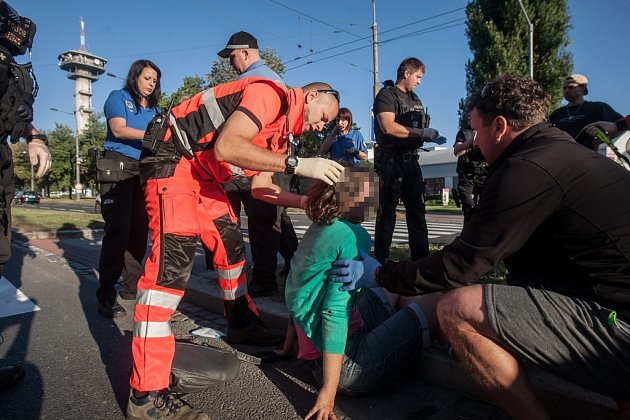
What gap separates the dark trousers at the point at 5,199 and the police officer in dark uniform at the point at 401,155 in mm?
2738

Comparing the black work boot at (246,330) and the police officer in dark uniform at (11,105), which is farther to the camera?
the black work boot at (246,330)

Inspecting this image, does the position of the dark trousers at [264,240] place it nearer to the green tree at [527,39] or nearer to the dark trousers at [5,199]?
the dark trousers at [5,199]

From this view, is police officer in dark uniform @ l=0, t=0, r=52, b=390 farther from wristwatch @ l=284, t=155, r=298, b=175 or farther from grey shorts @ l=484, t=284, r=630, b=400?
grey shorts @ l=484, t=284, r=630, b=400

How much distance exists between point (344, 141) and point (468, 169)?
159 centimetres

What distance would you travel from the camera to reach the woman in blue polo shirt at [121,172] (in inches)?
135

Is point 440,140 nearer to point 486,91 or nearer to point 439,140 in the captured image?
point 439,140

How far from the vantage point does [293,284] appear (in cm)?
218

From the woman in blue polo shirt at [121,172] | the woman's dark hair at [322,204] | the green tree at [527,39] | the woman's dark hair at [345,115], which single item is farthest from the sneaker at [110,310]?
the green tree at [527,39]

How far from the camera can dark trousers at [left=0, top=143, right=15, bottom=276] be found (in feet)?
6.82

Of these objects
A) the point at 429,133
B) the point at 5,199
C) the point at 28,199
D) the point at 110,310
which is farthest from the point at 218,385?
the point at 28,199

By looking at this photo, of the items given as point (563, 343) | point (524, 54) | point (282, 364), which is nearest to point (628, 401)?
point (563, 343)

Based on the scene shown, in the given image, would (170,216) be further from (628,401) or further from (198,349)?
(628,401)

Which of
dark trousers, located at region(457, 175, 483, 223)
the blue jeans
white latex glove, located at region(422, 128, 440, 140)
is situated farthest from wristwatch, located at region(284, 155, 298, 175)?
dark trousers, located at region(457, 175, 483, 223)

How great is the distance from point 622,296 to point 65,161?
54.7 metres
